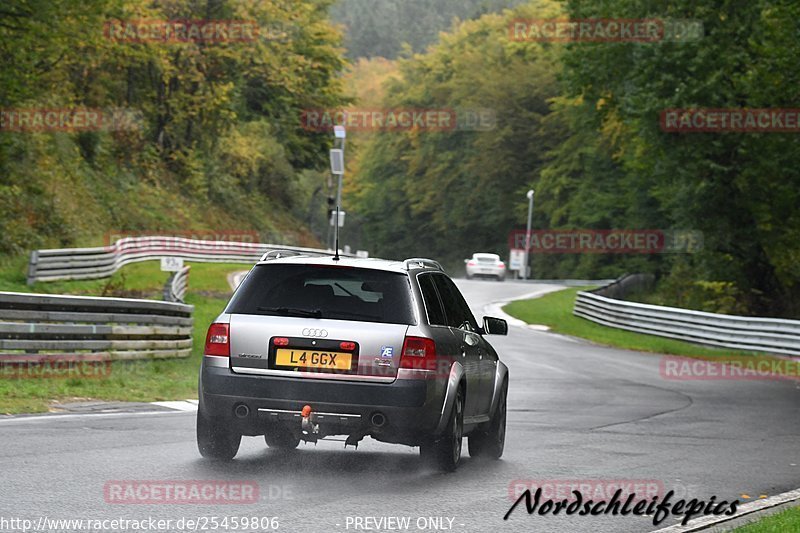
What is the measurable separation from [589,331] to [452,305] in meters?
29.5

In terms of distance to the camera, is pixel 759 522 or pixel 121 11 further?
pixel 121 11

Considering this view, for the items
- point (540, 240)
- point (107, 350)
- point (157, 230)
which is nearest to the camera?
point (107, 350)

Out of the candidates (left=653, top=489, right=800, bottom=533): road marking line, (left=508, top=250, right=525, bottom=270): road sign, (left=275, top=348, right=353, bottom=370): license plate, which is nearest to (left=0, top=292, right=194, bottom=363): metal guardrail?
(left=275, top=348, right=353, bottom=370): license plate

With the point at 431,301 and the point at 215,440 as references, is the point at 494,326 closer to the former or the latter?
the point at 431,301

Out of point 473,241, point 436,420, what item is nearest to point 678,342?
point 436,420

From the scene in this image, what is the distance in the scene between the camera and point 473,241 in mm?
107875

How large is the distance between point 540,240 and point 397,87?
95.8 feet

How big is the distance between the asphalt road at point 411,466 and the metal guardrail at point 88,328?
3264 mm

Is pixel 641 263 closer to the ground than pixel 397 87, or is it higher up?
closer to the ground

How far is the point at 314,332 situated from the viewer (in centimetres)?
965

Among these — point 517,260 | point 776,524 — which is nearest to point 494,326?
point 776,524

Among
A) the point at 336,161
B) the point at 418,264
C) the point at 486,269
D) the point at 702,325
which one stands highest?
the point at 336,161

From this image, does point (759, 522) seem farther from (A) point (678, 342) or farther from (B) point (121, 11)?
(B) point (121, 11)

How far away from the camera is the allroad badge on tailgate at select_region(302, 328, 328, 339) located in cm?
962
